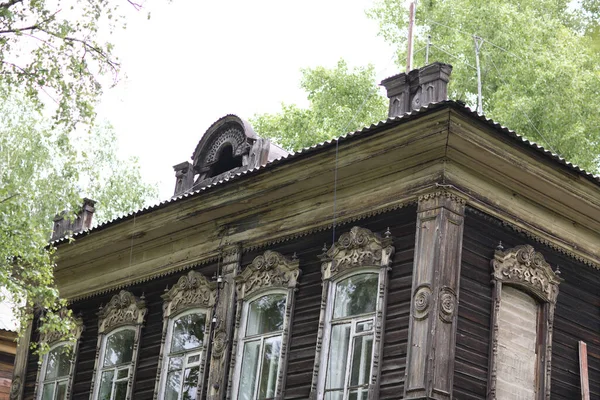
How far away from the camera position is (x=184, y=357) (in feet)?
53.9

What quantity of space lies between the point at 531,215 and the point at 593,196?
31.6 inches

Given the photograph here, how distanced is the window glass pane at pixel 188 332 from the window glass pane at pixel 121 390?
1.18 meters

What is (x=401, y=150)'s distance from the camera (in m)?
13.6

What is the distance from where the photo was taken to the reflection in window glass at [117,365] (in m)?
17.4

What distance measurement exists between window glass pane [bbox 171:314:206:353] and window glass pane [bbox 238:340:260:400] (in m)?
1.09

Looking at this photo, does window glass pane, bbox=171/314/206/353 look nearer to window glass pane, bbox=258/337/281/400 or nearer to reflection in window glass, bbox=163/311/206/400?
reflection in window glass, bbox=163/311/206/400

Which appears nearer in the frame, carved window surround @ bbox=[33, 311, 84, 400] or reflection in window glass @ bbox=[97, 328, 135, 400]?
reflection in window glass @ bbox=[97, 328, 135, 400]

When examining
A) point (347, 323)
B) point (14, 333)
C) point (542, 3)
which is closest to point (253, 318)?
point (347, 323)

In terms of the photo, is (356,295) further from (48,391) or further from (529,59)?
(529,59)

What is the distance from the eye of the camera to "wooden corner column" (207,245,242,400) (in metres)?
15.5

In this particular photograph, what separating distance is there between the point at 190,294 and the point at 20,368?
4.61 metres

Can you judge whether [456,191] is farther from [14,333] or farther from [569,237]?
[14,333]

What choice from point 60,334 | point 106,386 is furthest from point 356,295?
point 60,334

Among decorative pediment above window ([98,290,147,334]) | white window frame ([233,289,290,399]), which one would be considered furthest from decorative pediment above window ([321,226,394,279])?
decorative pediment above window ([98,290,147,334])
